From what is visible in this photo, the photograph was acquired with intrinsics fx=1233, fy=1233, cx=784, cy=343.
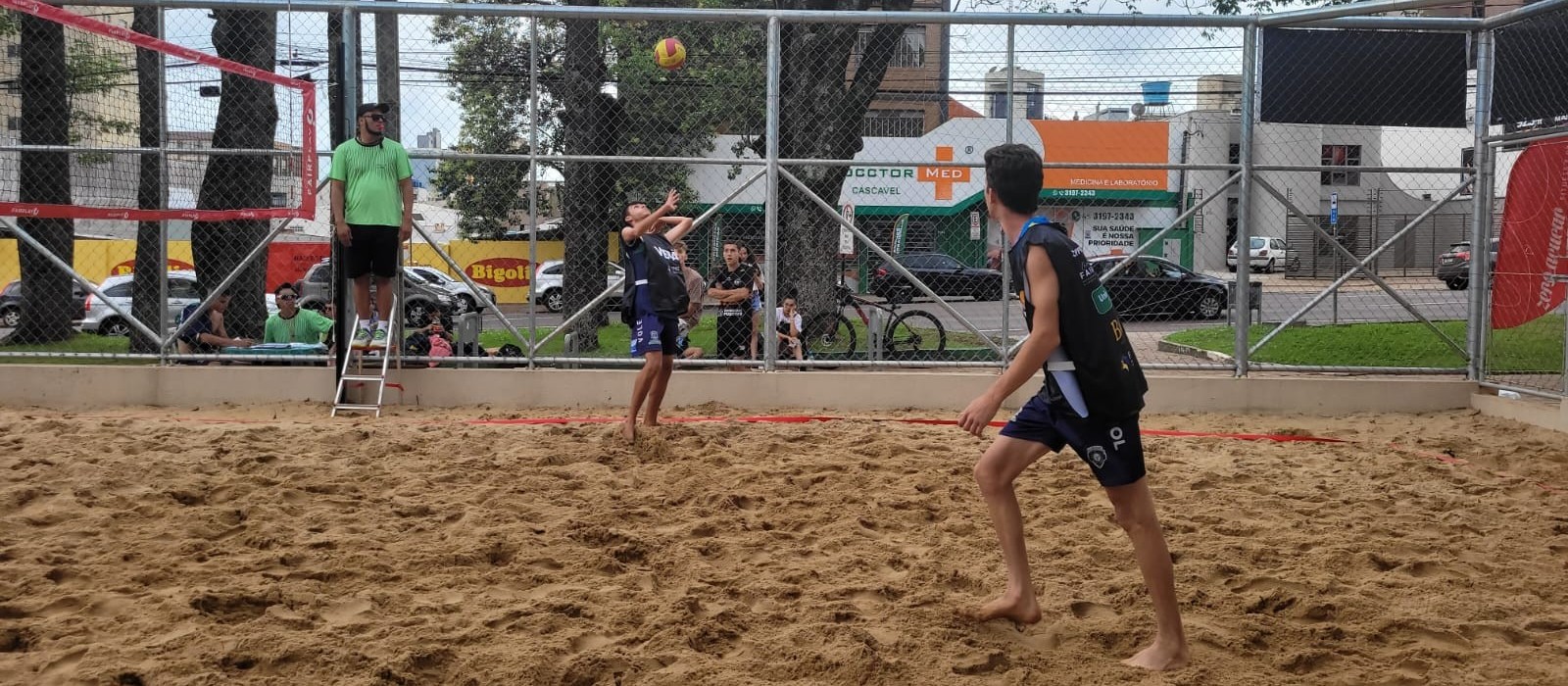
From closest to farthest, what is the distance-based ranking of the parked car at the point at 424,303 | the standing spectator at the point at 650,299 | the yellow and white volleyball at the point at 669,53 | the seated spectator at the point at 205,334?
1. the standing spectator at the point at 650,299
2. the yellow and white volleyball at the point at 669,53
3. the seated spectator at the point at 205,334
4. the parked car at the point at 424,303

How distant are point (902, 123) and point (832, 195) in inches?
55.8

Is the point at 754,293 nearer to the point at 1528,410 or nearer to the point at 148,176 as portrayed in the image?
the point at 148,176

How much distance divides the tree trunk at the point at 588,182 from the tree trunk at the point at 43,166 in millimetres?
4257

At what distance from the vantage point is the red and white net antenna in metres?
8.74

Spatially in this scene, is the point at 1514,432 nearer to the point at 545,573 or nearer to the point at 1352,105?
the point at 1352,105

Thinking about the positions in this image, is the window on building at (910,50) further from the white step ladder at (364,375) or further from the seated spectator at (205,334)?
the seated spectator at (205,334)

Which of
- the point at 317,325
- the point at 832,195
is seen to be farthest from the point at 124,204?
the point at 832,195

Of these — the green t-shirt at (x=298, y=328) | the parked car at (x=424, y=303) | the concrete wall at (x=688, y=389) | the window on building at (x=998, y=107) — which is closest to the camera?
the concrete wall at (x=688, y=389)

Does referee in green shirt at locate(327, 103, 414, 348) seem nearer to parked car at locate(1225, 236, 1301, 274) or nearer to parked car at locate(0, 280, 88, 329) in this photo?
parked car at locate(0, 280, 88, 329)

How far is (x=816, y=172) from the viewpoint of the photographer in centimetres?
1210

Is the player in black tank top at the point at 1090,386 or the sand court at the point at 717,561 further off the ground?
the player in black tank top at the point at 1090,386

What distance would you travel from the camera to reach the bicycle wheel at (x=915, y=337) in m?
10.7

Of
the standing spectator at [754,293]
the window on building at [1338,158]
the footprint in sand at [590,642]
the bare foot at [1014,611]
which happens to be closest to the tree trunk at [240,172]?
the standing spectator at [754,293]

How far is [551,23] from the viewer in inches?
541
